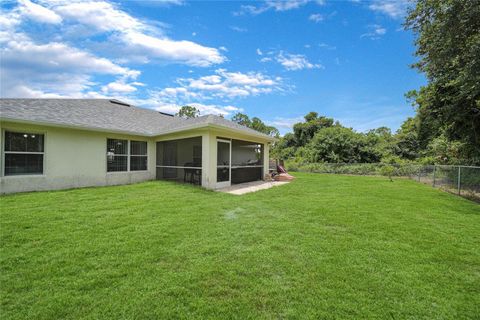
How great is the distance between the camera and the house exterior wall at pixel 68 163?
25.5ft

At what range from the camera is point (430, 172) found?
492 inches

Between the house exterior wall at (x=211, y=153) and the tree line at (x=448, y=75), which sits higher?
the tree line at (x=448, y=75)

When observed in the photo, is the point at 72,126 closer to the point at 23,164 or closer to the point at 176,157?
the point at 23,164

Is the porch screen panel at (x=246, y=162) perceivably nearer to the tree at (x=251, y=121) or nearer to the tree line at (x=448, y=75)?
the tree line at (x=448, y=75)

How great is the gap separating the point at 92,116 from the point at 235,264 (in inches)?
409

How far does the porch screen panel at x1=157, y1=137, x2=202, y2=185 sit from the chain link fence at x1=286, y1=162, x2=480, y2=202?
1133 centimetres

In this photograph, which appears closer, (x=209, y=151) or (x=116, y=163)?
(x=209, y=151)

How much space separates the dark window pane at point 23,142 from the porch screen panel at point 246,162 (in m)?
7.71

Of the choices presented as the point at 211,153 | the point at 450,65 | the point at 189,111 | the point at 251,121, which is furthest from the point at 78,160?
the point at 251,121

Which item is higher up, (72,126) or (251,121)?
(251,121)

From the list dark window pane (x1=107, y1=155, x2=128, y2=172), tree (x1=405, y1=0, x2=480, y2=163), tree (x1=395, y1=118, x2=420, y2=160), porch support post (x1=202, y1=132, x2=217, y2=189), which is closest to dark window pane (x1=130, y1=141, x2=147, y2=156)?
dark window pane (x1=107, y1=155, x2=128, y2=172)

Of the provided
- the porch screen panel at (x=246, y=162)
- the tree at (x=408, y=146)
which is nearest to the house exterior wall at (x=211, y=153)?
the porch screen panel at (x=246, y=162)

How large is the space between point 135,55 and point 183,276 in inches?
436

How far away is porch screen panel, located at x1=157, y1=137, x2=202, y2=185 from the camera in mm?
11391
